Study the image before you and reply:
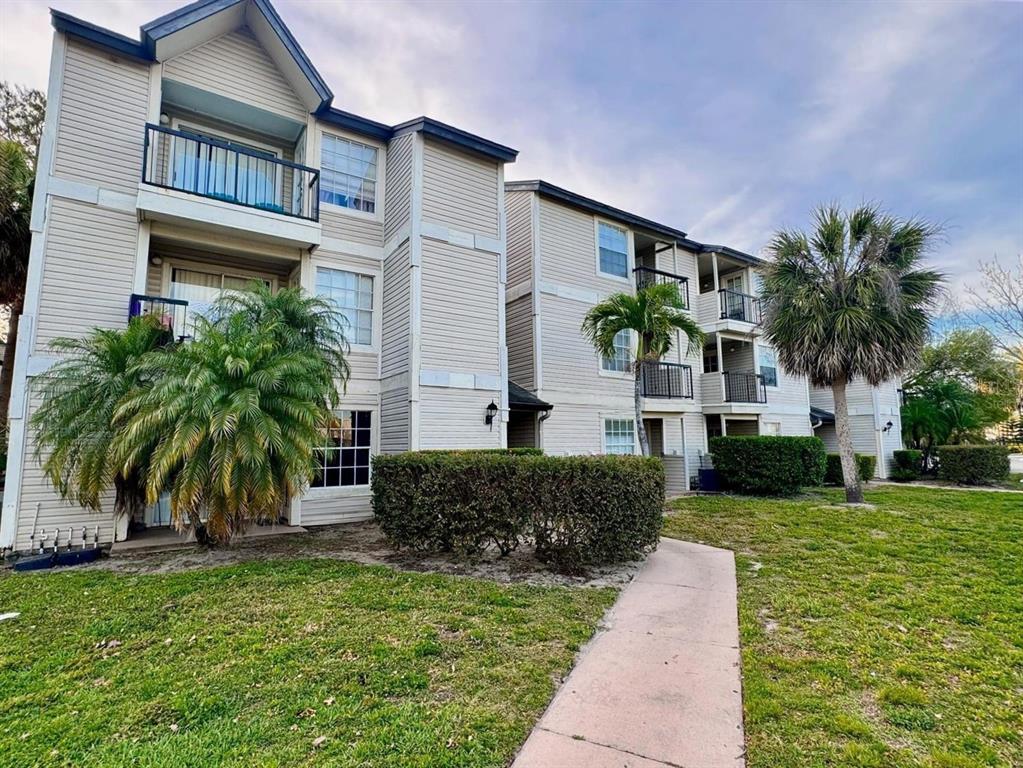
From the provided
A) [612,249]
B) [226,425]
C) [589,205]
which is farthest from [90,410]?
[612,249]

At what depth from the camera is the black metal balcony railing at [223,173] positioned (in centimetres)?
899

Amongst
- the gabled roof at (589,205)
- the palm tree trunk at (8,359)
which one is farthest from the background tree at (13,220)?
the gabled roof at (589,205)

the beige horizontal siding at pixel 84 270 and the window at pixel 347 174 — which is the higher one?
the window at pixel 347 174

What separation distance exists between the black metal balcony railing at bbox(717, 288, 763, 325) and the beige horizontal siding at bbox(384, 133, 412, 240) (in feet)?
39.2

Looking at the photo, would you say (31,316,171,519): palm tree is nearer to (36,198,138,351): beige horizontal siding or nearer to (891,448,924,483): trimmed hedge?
(36,198,138,351): beige horizontal siding

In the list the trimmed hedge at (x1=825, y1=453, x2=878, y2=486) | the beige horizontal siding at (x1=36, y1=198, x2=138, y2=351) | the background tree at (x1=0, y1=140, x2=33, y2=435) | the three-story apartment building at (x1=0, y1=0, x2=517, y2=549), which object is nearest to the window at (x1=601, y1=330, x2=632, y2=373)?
the three-story apartment building at (x1=0, y1=0, x2=517, y2=549)

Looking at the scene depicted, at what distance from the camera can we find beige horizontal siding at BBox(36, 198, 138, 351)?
25.8 ft

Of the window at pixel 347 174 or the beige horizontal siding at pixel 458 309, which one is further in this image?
the window at pixel 347 174

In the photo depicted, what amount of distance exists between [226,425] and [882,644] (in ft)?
24.2

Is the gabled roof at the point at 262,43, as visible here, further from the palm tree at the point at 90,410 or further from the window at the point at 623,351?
the window at the point at 623,351

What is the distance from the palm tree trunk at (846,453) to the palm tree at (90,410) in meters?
14.9

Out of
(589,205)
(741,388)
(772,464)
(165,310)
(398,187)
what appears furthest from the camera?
(741,388)

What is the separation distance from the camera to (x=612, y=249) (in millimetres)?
15461

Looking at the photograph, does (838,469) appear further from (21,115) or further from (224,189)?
(21,115)
